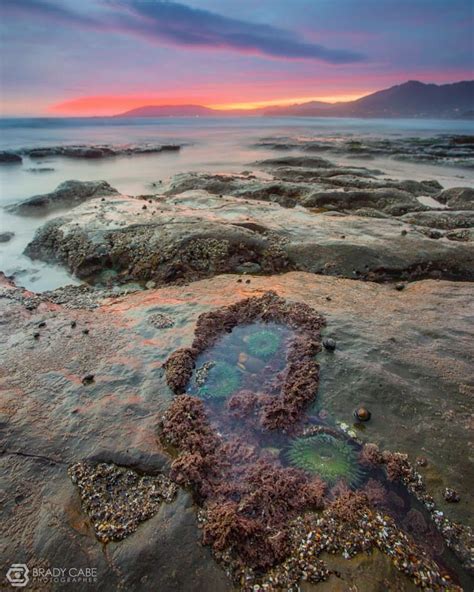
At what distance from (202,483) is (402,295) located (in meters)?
6.37

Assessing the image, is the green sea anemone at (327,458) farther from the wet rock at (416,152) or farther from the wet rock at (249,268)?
the wet rock at (416,152)

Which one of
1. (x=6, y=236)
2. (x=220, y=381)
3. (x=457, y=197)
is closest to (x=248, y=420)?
(x=220, y=381)

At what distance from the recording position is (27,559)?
Result: 11.3 ft

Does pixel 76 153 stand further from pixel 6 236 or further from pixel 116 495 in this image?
pixel 116 495

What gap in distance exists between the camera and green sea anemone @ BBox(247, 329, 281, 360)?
6.33 metres

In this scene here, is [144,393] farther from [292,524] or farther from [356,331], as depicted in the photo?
[356,331]

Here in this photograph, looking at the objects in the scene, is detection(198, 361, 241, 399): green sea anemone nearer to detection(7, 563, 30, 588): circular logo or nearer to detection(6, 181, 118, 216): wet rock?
detection(7, 563, 30, 588): circular logo

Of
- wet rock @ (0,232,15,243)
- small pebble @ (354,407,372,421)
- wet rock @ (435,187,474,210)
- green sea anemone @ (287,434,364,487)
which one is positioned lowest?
green sea anemone @ (287,434,364,487)

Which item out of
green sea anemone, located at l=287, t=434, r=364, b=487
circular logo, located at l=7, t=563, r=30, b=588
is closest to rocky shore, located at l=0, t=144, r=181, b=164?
circular logo, located at l=7, t=563, r=30, b=588

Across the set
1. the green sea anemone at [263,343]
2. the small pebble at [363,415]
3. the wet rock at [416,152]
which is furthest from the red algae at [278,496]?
the wet rock at [416,152]

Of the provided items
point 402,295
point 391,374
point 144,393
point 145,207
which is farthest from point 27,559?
point 145,207

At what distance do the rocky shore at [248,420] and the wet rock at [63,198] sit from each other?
36.6ft

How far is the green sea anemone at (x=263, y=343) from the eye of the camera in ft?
20.8

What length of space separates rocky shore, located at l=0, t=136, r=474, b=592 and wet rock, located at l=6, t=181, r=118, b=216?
11.2 m
